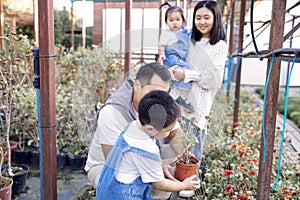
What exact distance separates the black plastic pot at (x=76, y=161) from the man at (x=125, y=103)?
1.34 m

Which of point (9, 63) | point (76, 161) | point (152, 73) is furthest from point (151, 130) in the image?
Result: point (76, 161)

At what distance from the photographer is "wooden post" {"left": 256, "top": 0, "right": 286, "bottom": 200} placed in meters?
1.44

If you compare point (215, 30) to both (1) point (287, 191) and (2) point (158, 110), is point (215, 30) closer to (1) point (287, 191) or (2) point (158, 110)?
(1) point (287, 191)

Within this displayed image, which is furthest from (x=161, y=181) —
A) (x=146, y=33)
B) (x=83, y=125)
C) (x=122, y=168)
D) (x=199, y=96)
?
(x=83, y=125)

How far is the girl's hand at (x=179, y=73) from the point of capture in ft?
4.34

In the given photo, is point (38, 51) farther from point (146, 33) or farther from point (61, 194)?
point (61, 194)

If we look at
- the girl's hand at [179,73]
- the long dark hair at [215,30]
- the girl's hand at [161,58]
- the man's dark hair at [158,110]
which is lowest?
the man's dark hair at [158,110]

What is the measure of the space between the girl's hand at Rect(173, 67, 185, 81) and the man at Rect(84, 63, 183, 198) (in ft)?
0.54

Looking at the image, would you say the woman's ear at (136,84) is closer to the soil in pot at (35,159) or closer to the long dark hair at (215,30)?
the long dark hair at (215,30)

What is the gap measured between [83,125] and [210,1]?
1.41 m

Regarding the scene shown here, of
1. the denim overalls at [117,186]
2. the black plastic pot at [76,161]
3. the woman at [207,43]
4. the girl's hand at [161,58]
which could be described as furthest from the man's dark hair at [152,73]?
the black plastic pot at [76,161]

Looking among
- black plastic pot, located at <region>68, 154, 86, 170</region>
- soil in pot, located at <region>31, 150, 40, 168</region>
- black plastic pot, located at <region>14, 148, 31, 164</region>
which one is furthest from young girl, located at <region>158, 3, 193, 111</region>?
black plastic pot, located at <region>14, 148, 31, 164</region>

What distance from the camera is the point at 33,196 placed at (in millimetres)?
2357

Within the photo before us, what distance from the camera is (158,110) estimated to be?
3.53 ft
